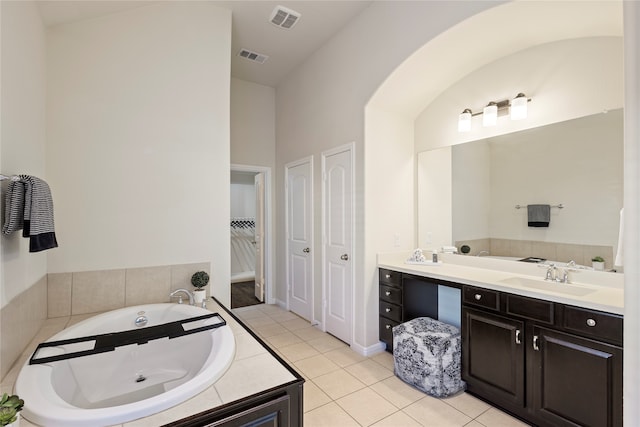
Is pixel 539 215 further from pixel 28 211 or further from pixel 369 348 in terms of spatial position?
pixel 28 211

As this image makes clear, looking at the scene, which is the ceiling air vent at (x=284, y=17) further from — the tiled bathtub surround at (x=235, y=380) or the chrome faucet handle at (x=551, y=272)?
the chrome faucet handle at (x=551, y=272)

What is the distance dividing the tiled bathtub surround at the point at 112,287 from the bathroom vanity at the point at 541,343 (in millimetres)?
2131

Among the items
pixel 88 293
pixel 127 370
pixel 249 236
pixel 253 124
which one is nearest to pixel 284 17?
pixel 253 124

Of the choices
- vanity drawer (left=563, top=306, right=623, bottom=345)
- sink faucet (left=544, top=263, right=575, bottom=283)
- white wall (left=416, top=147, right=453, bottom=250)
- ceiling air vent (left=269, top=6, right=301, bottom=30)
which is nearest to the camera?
vanity drawer (left=563, top=306, right=623, bottom=345)

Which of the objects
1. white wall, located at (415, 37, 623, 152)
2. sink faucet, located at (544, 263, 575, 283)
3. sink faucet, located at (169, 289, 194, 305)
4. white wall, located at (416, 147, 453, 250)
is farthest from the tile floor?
white wall, located at (415, 37, 623, 152)

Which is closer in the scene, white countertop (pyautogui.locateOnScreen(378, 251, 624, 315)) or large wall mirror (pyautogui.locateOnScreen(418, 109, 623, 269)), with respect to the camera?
white countertop (pyautogui.locateOnScreen(378, 251, 624, 315))

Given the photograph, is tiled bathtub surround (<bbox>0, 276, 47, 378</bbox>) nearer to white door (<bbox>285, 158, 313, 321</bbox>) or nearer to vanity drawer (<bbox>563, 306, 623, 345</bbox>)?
white door (<bbox>285, 158, 313, 321</bbox>)

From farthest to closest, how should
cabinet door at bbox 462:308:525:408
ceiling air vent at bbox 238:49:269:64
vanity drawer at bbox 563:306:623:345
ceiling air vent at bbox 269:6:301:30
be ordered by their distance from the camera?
ceiling air vent at bbox 238:49:269:64 < ceiling air vent at bbox 269:6:301:30 < cabinet door at bbox 462:308:525:408 < vanity drawer at bbox 563:306:623:345

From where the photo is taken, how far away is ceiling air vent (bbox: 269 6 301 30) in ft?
9.69

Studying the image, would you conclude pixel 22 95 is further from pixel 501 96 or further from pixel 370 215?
pixel 501 96

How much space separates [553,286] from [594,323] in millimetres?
481

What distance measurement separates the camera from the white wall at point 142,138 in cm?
225

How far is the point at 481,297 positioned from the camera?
86.2 inches

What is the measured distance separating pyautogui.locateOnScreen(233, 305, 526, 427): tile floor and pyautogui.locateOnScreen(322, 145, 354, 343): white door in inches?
11.4
